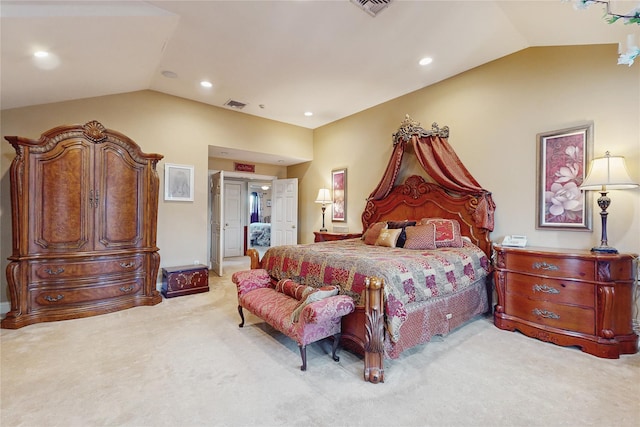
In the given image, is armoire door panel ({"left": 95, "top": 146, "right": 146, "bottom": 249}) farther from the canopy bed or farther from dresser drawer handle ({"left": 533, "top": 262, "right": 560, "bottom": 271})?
dresser drawer handle ({"left": 533, "top": 262, "right": 560, "bottom": 271})

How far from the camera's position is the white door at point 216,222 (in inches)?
217

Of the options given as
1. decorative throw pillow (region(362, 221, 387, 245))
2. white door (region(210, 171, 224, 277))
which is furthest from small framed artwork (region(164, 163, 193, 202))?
decorative throw pillow (region(362, 221, 387, 245))

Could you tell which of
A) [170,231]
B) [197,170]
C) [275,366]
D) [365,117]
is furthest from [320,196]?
[275,366]

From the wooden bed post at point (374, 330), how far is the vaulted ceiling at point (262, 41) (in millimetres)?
2331

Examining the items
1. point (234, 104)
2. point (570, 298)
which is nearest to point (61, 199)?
point (234, 104)

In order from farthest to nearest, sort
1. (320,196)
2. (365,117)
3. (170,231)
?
(320,196) < (365,117) < (170,231)

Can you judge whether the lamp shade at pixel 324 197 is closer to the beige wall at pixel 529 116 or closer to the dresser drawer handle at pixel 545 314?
the beige wall at pixel 529 116

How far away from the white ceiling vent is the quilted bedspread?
7.34 ft

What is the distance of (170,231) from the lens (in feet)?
14.9

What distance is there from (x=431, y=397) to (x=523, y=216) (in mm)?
2476

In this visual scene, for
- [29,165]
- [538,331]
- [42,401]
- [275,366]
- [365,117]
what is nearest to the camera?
[42,401]

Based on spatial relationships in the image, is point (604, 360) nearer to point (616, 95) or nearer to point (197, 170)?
point (616, 95)

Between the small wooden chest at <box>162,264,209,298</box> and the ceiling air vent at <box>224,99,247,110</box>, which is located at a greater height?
the ceiling air vent at <box>224,99,247,110</box>

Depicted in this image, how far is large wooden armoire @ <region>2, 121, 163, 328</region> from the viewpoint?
120 inches
